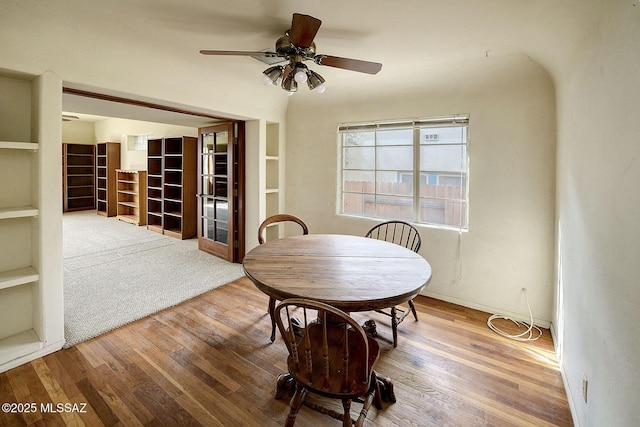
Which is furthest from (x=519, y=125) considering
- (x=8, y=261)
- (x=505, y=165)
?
(x=8, y=261)

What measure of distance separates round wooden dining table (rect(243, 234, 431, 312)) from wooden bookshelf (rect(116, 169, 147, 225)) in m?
5.70

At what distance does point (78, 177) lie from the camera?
8.58 m

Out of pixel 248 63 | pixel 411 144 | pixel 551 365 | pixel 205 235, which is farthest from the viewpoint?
pixel 205 235

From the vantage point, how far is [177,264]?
4246 millimetres

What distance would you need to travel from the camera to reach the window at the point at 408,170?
122 inches

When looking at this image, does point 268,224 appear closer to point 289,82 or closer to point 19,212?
point 289,82

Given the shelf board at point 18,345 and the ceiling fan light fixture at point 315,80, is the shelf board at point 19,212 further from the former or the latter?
the ceiling fan light fixture at point 315,80

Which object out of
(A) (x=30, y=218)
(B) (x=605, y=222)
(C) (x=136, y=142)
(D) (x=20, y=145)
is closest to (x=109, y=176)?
(C) (x=136, y=142)

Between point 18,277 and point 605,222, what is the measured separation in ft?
11.3

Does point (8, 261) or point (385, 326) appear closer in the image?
point (8, 261)

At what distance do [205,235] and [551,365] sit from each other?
460 cm

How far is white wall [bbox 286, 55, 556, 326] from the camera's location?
8.46 ft

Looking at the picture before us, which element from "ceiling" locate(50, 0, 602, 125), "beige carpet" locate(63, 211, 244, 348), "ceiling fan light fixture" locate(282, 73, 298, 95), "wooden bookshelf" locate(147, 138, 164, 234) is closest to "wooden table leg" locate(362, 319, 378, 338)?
"beige carpet" locate(63, 211, 244, 348)

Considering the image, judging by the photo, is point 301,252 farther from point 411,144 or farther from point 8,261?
point 8,261
